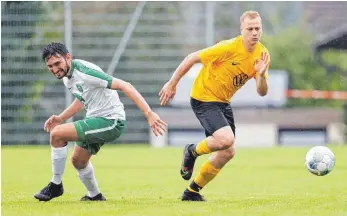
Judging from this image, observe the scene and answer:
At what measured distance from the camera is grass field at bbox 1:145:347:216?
283 inches

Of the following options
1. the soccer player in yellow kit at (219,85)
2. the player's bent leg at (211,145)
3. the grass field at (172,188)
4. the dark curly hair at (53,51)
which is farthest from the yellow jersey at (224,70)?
the dark curly hair at (53,51)

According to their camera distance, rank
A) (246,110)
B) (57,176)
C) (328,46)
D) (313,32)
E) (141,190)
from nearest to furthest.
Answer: (57,176), (141,190), (328,46), (246,110), (313,32)

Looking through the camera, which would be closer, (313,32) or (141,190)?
(141,190)

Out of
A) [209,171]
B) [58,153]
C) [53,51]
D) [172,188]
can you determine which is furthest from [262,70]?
[172,188]

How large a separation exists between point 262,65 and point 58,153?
183cm

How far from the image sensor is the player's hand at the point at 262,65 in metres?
7.76

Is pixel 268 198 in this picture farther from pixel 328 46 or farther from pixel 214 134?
pixel 328 46

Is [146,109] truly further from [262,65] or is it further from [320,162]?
[320,162]

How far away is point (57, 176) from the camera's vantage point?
7.88 meters

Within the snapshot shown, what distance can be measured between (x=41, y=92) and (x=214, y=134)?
16205 millimetres

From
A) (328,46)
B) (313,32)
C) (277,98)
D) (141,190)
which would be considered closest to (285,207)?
(141,190)

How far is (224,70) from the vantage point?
26.8ft

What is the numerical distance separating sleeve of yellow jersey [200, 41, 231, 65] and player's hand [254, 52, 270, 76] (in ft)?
1.08

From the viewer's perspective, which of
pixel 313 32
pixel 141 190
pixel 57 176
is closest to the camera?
pixel 57 176
